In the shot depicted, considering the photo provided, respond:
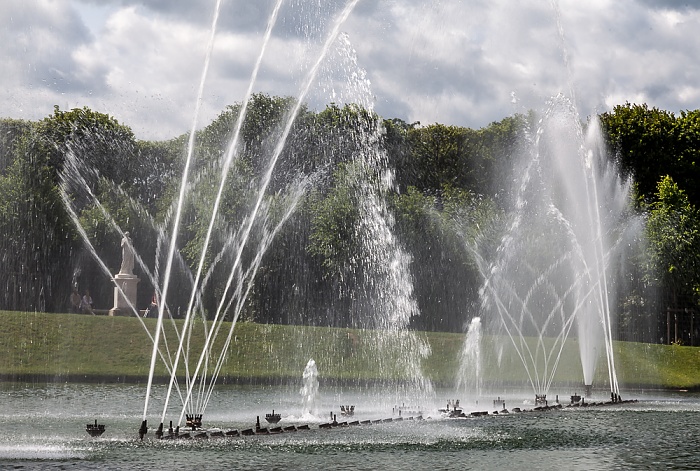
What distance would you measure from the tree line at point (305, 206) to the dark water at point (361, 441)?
83.6 feet

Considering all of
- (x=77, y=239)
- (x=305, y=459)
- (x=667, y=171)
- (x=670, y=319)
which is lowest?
(x=305, y=459)

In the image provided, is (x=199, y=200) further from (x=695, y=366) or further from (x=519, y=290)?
(x=695, y=366)

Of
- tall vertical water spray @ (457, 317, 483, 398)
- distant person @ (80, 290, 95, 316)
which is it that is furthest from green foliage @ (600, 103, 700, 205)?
distant person @ (80, 290, 95, 316)

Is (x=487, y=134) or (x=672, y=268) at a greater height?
(x=487, y=134)

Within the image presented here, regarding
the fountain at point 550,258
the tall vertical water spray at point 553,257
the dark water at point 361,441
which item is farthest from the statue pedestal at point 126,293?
the dark water at point 361,441

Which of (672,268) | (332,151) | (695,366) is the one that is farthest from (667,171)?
(332,151)

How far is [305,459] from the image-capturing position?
61.4 ft

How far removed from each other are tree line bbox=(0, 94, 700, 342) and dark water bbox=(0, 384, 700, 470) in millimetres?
25468

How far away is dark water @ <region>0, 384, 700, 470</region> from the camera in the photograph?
1838cm

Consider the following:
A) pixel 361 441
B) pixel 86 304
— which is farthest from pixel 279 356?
pixel 361 441

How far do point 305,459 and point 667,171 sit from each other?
49.8 metres

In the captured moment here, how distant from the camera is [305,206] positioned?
59375 millimetres

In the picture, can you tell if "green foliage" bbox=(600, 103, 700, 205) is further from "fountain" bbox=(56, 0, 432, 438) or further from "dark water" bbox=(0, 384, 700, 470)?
"dark water" bbox=(0, 384, 700, 470)

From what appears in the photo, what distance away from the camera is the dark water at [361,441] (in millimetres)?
18375
